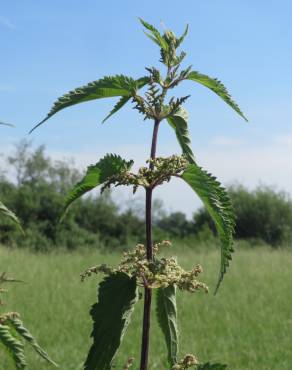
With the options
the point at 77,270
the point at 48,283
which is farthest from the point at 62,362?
the point at 77,270

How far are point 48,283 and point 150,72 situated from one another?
10.6m

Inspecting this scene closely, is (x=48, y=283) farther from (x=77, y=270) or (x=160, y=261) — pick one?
(x=160, y=261)

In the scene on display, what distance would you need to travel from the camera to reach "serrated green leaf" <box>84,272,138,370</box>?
1066 millimetres

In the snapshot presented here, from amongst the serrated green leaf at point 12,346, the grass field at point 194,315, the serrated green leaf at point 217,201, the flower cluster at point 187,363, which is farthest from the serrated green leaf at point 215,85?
the grass field at point 194,315

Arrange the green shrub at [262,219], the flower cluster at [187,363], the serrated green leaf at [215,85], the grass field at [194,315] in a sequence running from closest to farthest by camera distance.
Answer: the flower cluster at [187,363] < the serrated green leaf at [215,85] < the grass field at [194,315] < the green shrub at [262,219]

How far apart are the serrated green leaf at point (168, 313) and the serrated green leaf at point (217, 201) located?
0.15 meters

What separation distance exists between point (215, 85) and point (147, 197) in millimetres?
259

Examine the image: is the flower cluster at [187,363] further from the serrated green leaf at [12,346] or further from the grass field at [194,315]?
the grass field at [194,315]

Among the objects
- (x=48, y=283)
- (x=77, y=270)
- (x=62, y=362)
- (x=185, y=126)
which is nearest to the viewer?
(x=185, y=126)

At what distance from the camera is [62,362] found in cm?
647

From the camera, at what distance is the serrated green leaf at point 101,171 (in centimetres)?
108

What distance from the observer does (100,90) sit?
110 centimetres

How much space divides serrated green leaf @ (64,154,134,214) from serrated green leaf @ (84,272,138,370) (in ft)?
0.52

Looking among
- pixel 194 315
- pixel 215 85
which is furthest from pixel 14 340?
pixel 194 315
